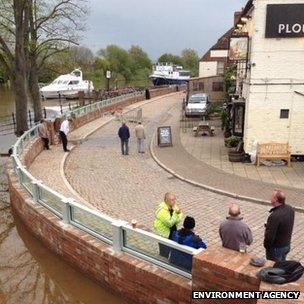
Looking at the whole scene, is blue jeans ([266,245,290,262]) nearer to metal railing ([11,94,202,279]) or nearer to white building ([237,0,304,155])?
metal railing ([11,94,202,279])

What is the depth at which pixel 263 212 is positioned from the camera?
10.5 meters

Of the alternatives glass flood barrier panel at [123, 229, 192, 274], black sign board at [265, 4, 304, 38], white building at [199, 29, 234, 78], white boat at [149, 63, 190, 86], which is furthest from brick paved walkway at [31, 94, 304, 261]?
white boat at [149, 63, 190, 86]

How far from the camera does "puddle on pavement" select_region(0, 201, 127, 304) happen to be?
23.5ft

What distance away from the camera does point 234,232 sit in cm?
624

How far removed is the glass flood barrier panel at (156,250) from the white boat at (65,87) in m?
40.8

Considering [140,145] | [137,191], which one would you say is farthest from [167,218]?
[140,145]

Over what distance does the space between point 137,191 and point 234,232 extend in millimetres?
6358

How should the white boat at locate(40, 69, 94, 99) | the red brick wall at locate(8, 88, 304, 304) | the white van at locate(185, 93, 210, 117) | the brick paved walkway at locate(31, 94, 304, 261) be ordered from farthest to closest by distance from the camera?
the white boat at locate(40, 69, 94, 99), the white van at locate(185, 93, 210, 117), the brick paved walkway at locate(31, 94, 304, 261), the red brick wall at locate(8, 88, 304, 304)

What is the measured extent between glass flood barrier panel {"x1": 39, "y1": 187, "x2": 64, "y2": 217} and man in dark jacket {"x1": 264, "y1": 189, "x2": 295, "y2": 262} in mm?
4330

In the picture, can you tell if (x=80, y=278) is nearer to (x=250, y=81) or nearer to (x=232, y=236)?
(x=232, y=236)

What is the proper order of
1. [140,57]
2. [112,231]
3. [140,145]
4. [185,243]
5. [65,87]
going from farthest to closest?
[140,57], [65,87], [140,145], [112,231], [185,243]

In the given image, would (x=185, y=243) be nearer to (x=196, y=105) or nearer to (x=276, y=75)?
(x=276, y=75)

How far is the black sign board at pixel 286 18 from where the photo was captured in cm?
1446

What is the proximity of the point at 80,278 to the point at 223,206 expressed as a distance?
4664 millimetres
